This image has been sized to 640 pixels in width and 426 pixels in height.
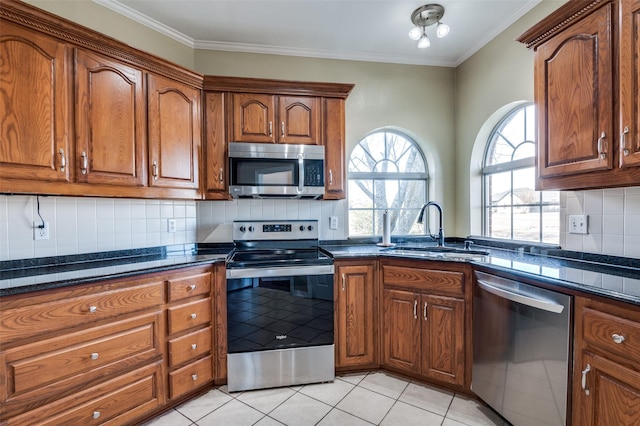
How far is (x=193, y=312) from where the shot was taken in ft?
6.25

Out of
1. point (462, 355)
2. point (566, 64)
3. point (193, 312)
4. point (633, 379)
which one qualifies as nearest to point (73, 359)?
point (193, 312)

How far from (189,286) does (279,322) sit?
64 cm

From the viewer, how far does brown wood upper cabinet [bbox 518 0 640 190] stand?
1.29 metres

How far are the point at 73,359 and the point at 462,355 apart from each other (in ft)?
7.08

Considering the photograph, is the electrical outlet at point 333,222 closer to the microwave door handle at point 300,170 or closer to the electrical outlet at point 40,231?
the microwave door handle at point 300,170

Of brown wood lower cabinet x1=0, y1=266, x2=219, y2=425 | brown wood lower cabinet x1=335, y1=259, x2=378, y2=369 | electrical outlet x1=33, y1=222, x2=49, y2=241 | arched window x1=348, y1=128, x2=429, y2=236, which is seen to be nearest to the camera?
brown wood lower cabinet x1=0, y1=266, x2=219, y2=425

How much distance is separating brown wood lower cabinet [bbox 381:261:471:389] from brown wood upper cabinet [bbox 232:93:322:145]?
123 cm

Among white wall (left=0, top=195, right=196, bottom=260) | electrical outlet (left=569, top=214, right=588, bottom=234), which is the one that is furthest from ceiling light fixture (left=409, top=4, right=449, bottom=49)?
white wall (left=0, top=195, right=196, bottom=260)

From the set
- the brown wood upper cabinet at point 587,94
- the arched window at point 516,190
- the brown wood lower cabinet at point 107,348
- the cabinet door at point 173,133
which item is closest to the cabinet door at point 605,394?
the brown wood upper cabinet at point 587,94

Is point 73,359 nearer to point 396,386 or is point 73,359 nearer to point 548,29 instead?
point 396,386

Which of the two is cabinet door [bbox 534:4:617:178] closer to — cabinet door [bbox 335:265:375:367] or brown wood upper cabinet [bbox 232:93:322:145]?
cabinet door [bbox 335:265:375:367]

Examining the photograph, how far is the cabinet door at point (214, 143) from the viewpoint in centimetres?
228

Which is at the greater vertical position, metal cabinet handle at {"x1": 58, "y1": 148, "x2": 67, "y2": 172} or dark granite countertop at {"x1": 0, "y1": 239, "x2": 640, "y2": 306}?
metal cabinet handle at {"x1": 58, "y1": 148, "x2": 67, "y2": 172}

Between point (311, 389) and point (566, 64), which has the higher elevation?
point (566, 64)
